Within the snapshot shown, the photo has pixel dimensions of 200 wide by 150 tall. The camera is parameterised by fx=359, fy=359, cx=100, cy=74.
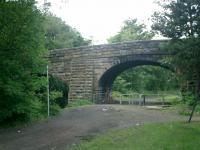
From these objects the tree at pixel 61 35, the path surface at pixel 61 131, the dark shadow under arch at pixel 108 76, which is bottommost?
the path surface at pixel 61 131

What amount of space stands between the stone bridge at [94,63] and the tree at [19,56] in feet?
38.8

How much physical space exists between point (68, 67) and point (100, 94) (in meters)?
3.04

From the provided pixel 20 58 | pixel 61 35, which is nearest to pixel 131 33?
pixel 61 35

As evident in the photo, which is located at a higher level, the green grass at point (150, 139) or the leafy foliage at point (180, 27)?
the leafy foliage at point (180, 27)

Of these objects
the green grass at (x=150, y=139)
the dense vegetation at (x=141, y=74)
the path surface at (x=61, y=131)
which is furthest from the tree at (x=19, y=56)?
the dense vegetation at (x=141, y=74)

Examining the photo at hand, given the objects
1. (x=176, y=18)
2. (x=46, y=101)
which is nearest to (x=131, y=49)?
(x=176, y=18)

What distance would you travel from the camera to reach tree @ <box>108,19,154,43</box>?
1769 inches

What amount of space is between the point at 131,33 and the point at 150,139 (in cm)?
3848

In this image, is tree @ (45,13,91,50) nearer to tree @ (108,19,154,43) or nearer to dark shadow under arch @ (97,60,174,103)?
tree @ (108,19,154,43)

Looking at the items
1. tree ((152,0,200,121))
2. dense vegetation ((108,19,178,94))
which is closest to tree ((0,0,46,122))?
tree ((152,0,200,121))

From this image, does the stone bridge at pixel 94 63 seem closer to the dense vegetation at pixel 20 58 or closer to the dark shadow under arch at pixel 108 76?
the dark shadow under arch at pixel 108 76

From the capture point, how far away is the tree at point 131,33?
44.9 meters

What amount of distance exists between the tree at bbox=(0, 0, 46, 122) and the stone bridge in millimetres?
11822

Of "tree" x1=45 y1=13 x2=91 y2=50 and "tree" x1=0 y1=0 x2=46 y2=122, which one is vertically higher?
"tree" x1=45 y1=13 x2=91 y2=50
